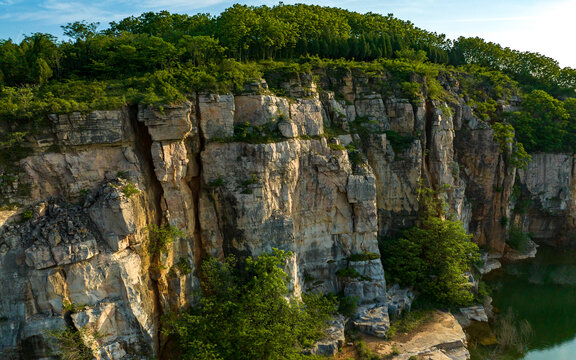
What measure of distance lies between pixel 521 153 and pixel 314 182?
83.8 ft

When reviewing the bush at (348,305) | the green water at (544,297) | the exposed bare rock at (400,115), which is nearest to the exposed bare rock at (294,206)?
the bush at (348,305)

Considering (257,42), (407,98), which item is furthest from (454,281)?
(257,42)

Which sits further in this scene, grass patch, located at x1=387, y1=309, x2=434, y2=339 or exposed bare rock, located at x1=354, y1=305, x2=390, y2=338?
grass patch, located at x1=387, y1=309, x2=434, y2=339

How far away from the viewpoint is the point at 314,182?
27.7 metres

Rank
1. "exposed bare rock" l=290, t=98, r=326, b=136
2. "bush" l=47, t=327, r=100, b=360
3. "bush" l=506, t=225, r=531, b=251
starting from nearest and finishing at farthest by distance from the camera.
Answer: "bush" l=47, t=327, r=100, b=360
"exposed bare rock" l=290, t=98, r=326, b=136
"bush" l=506, t=225, r=531, b=251

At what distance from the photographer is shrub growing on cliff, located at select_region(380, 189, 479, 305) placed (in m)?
29.4

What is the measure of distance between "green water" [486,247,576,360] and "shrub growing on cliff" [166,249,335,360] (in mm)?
16756

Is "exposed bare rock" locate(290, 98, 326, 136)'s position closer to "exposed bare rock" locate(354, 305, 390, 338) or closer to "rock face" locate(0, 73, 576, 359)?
"rock face" locate(0, 73, 576, 359)

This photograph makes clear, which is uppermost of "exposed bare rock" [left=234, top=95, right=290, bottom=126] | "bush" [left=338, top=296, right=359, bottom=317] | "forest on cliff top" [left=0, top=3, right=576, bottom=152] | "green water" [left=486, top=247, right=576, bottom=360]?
"forest on cliff top" [left=0, top=3, right=576, bottom=152]

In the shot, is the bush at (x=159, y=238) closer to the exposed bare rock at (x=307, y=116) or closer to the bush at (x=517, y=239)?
the exposed bare rock at (x=307, y=116)

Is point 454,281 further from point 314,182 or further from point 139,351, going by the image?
point 139,351

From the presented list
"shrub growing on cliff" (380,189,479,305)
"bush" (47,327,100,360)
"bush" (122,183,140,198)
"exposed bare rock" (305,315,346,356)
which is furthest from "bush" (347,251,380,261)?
"bush" (47,327,100,360)

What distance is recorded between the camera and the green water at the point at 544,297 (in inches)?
1120

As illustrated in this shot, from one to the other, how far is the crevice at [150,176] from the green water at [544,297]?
24512 millimetres
